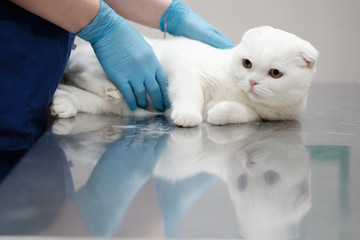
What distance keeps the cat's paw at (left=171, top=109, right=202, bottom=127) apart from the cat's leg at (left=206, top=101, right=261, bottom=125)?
0.06 m

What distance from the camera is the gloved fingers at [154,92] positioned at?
1.49 meters

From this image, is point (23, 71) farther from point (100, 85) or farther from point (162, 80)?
point (162, 80)

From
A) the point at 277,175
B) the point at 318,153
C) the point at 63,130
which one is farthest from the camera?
the point at 63,130

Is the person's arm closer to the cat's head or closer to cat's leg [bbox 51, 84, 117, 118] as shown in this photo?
cat's leg [bbox 51, 84, 117, 118]

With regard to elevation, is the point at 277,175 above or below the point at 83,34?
below

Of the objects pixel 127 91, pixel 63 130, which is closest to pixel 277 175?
pixel 63 130

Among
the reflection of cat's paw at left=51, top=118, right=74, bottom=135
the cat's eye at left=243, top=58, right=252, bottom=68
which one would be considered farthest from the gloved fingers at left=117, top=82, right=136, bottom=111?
the cat's eye at left=243, top=58, right=252, bottom=68

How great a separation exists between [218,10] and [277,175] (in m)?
2.66

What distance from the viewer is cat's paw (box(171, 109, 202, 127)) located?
127 cm

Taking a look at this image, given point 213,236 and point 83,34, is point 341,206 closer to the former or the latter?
point 213,236

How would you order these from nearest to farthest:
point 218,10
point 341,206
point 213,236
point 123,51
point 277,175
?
point 213,236
point 341,206
point 277,175
point 123,51
point 218,10

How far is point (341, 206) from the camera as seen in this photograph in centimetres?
65

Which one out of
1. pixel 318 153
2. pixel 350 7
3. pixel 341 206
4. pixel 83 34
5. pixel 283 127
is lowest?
pixel 350 7

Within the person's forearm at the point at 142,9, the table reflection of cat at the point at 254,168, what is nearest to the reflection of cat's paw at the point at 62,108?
the table reflection of cat at the point at 254,168
